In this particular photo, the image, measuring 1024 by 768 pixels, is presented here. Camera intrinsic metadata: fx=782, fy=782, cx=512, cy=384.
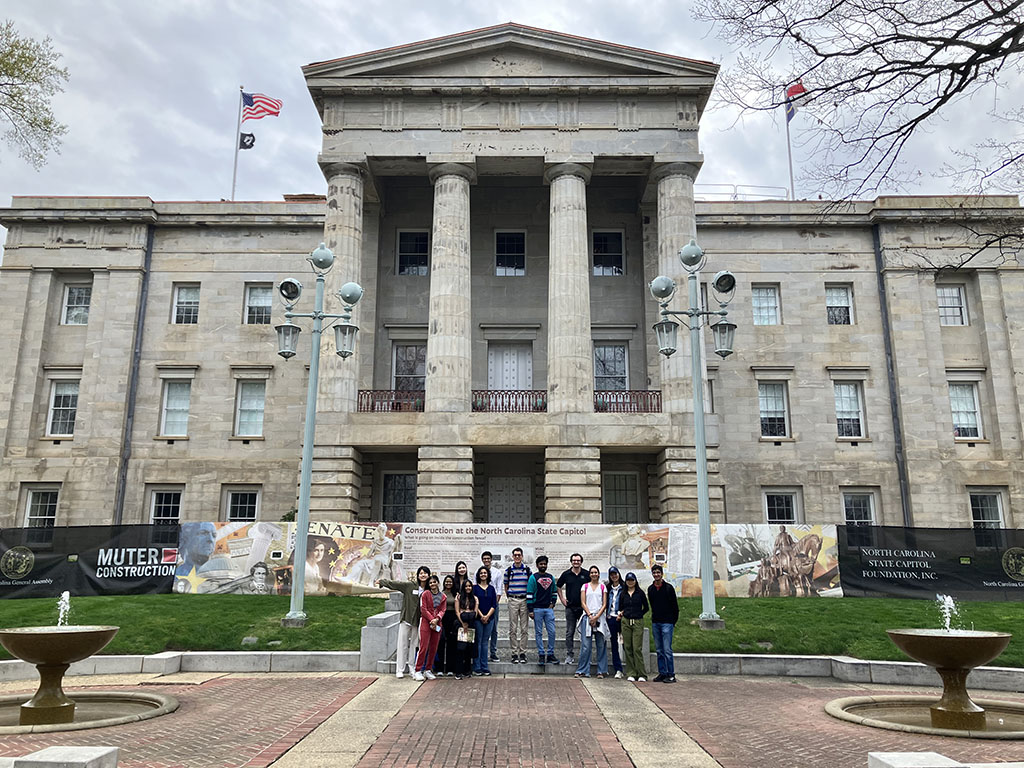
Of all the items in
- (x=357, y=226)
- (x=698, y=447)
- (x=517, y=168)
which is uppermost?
(x=517, y=168)

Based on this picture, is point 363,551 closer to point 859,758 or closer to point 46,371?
point 859,758

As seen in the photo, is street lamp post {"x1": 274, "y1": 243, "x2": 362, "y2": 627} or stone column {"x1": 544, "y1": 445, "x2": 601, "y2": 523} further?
stone column {"x1": 544, "y1": 445, "x2": 601, "y2": 523}

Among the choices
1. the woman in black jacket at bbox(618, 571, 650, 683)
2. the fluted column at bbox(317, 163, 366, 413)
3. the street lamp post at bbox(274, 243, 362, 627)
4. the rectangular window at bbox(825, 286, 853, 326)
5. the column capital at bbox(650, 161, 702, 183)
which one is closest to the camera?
the woman in black jacket at bbox(618, 571, 650, 683)

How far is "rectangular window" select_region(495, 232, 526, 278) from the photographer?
3238 centimetres

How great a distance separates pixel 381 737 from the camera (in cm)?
856

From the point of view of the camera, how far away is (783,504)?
1227 inches

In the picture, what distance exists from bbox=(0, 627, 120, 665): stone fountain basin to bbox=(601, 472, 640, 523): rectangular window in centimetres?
2191

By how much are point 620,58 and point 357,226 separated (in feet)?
37.6

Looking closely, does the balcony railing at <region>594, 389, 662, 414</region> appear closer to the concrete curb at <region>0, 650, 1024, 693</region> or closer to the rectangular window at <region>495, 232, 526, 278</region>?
the rectangular window at <region>495, 232, 526, 278</region>

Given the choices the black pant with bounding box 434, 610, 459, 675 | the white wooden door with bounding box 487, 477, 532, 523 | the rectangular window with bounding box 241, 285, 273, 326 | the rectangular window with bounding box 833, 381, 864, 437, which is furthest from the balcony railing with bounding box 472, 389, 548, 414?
the black pant with bounding box 434, 610, 459, 675

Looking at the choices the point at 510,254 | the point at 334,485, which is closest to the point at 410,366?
the point at 510,254

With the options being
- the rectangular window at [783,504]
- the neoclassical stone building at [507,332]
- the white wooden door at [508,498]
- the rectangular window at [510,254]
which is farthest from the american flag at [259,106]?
the rectangular window at [783,504]

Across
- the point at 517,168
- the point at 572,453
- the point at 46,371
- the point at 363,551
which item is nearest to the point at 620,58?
the point at 517,168

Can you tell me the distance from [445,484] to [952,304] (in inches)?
897
